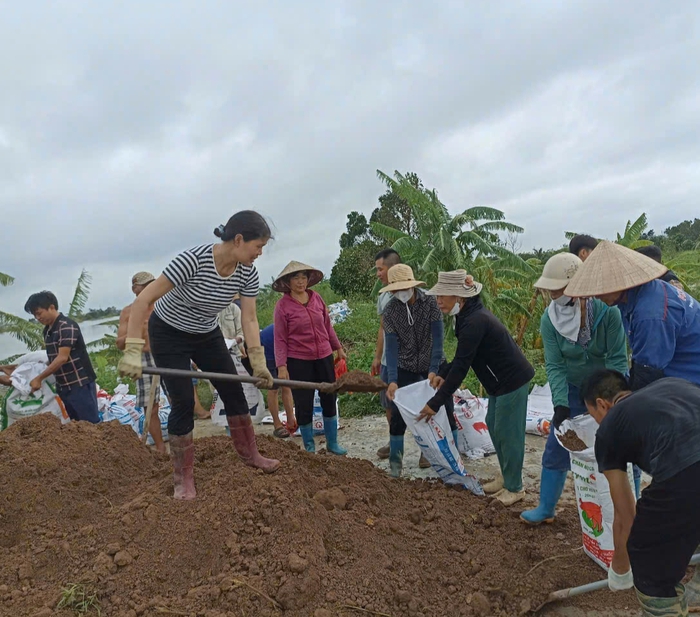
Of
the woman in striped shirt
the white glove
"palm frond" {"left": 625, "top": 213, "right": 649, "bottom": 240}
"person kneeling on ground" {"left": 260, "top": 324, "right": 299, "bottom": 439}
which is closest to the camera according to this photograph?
the white glove

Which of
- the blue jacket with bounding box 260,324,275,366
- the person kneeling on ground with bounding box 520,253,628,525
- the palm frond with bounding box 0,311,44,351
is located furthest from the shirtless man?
the palm frond with bounding box 0,311,44,351

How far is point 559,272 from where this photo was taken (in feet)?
9.77

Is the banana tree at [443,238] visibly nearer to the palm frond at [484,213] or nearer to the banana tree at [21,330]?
the palm frond at [484,213]

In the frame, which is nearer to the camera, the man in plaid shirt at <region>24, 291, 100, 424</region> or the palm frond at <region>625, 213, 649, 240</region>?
the man in plaid shirt at <region>24, 291, 100, 424</region>

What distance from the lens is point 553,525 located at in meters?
3.07

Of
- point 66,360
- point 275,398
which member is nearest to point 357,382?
point 275,398

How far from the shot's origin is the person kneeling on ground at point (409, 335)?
3.93m

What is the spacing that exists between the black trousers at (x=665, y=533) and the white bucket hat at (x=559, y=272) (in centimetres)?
137

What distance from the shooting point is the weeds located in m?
2.29

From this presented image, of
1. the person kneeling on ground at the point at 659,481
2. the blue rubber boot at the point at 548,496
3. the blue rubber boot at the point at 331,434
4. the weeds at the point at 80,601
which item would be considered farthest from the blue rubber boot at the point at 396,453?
the weeds at the point at 80,601

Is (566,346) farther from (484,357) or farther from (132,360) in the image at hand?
(132,360)

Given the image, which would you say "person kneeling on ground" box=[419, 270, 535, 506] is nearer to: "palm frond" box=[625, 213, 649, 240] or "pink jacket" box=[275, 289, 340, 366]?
"pink jacket" box=[275, 289, 340, 366]

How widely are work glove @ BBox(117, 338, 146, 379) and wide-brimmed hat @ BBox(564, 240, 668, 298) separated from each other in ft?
7.43

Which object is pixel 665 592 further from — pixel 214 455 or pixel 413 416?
pixel 214 455
